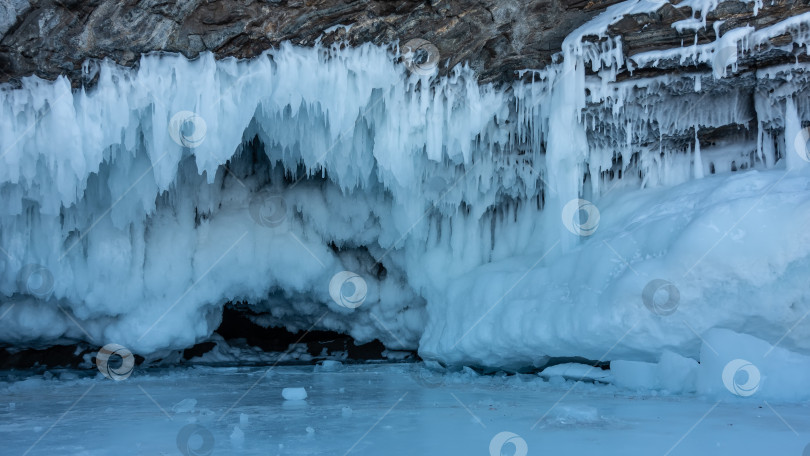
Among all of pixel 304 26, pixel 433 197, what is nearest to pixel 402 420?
pixel 304 26

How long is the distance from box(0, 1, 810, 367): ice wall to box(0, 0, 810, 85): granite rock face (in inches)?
8.9

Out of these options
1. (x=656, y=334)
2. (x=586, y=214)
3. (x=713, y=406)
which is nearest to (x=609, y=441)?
(x=713, y=406)

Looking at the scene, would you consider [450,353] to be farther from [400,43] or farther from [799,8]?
[799,8]

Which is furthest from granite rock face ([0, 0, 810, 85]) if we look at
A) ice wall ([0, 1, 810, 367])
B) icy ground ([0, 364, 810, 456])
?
icy ground ([0, 364, 810, 456])

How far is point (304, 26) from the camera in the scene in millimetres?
7988

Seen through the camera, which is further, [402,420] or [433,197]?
[433,197]

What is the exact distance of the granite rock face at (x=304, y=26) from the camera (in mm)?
7422

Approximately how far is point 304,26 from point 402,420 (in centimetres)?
496

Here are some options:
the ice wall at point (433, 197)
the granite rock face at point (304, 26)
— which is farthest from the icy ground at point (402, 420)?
the granite rock face at point (304, 26)

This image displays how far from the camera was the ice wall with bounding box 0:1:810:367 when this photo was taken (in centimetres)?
734

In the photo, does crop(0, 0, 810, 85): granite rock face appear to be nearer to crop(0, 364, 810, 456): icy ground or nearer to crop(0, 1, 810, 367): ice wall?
crop(0, 1, 810, 367): ice wall

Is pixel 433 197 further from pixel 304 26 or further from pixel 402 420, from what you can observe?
pixel 402 420

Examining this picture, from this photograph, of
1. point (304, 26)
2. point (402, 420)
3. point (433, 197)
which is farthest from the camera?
point (433, 197)

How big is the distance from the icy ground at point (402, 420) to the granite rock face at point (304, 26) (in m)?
3.97
